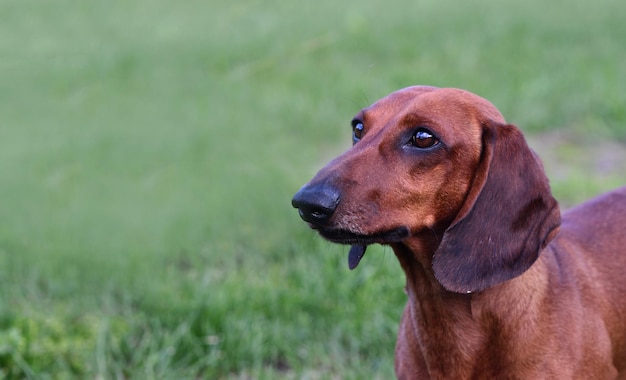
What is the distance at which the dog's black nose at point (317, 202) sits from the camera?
9.05 ft

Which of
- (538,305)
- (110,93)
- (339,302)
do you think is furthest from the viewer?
(110,93)

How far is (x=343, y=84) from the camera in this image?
850cm

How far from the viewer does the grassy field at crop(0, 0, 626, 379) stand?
15.4ft

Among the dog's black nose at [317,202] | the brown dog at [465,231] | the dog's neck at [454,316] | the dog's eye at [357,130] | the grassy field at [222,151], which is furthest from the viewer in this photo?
the grassy field at [222,151]

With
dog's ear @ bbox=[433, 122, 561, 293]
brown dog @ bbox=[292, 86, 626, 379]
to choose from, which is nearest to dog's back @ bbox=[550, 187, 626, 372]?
brown dog @ bbox=[292, 86, 626, 379]

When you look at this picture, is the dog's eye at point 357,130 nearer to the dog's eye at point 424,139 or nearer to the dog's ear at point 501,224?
the dog's eye at point 424,139

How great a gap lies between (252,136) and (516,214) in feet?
16.0

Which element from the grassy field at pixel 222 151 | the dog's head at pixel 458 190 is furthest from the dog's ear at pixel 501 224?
the grassy field at pixel 222 151

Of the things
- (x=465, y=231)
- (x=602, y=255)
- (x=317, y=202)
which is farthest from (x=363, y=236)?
(x=602, y=255)

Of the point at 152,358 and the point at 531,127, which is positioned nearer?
the point at 152,358

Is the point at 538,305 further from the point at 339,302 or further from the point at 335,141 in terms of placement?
the point at 335,141

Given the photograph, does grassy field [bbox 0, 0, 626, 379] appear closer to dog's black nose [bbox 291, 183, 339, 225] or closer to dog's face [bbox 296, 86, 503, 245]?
dog's face [bbox 296, 86, 503, 245]

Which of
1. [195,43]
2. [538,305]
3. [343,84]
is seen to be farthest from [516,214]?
[195,43]

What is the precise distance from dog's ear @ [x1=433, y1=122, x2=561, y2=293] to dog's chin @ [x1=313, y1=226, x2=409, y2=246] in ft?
0.54
